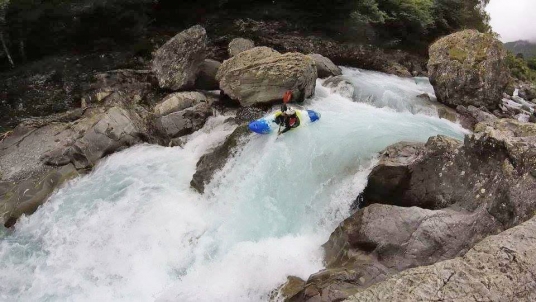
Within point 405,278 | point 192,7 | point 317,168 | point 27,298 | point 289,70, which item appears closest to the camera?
point 405,278

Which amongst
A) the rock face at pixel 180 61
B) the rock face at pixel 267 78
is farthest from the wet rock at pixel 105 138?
the rock face at pixel 267 78

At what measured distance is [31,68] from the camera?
14.3m

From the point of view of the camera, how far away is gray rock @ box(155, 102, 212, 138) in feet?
39.6

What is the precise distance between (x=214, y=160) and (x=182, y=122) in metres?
2.70

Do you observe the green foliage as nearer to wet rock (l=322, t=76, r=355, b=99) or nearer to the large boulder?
wet rock (l=322, t=76, r=355, b=99)

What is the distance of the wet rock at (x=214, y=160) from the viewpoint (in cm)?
984

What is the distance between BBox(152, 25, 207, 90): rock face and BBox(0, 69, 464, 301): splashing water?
135 inches

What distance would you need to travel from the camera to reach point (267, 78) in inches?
487

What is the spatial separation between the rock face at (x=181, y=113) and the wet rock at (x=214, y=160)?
1.90 metres

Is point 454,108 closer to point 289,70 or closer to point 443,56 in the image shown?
point 443,56

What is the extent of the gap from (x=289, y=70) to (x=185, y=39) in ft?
13.8

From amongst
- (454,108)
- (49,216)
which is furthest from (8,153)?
(454,108)

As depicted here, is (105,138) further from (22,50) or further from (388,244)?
(388,244)

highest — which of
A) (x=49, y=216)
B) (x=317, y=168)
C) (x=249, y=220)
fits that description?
(x=317, y=168)
